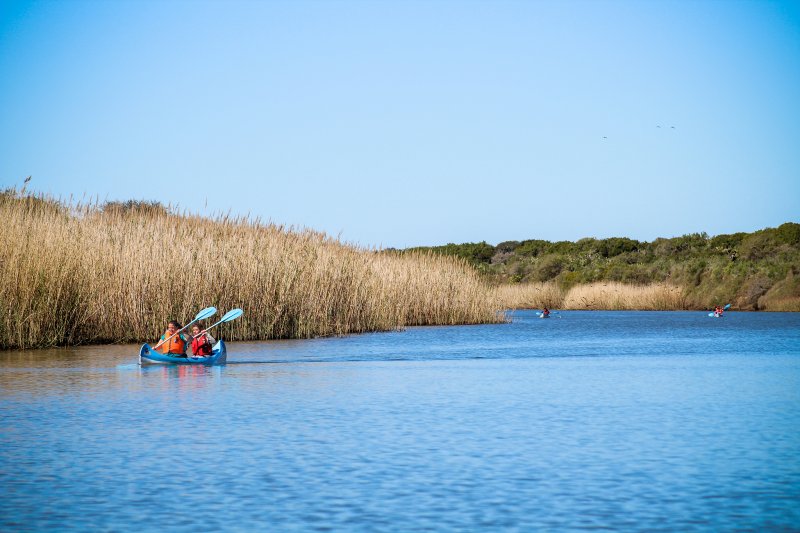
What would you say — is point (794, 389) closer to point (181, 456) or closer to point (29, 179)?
point (181, 456)

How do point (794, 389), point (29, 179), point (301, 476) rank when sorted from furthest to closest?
point (29, 179), point (794, 389), point (301, 476)

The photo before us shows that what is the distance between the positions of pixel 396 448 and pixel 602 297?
49.0 m

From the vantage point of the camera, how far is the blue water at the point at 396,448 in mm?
5324

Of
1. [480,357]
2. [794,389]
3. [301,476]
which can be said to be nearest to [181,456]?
[301,476]

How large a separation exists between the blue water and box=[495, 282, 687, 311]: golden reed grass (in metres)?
39.4

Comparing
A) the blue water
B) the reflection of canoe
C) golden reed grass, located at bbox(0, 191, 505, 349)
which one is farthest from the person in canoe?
golden reed grass, located at bbox(0, 191, 505, 349)

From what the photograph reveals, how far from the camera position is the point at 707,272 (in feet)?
188

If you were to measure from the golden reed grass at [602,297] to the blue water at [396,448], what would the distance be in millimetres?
39447

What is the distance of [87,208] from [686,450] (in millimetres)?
16213

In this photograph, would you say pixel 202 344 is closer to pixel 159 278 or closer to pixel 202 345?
pixel 202 345

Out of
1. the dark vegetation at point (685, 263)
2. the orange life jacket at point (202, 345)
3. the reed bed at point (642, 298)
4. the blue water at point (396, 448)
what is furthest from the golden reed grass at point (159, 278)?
the reed bed at point (642, 298)

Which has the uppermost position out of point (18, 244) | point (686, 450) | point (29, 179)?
point (29, 179)

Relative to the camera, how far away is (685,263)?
65312mm

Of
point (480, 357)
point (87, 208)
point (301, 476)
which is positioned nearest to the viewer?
point (301, 476)
